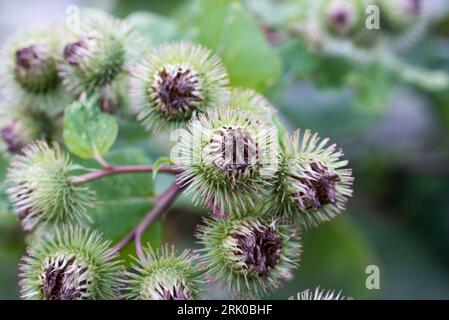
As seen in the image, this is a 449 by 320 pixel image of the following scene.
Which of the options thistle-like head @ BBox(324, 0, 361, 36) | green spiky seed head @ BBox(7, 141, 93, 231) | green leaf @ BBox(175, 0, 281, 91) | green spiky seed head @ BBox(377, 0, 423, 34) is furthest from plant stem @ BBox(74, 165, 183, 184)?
green spiky seed head @ BBox(377, 0, 423, 34)

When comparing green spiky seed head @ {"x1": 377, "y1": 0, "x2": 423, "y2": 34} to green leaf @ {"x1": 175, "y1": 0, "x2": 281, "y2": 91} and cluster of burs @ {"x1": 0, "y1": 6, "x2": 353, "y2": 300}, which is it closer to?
green leaf @ {"x1": 175, "y1": 0, "x2": 281, "y2": 91}

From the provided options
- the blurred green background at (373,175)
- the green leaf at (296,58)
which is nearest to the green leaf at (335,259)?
the blurred green background at (373,175)

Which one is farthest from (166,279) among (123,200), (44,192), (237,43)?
(237,43)

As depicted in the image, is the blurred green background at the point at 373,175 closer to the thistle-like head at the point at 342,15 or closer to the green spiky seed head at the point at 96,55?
the thistle-like head at the point at 342,15

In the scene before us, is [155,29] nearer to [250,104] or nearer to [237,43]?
[237,43]

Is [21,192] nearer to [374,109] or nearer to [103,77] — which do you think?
[103,77]
